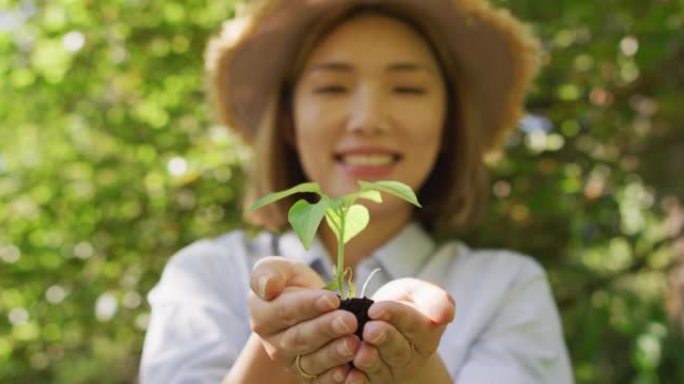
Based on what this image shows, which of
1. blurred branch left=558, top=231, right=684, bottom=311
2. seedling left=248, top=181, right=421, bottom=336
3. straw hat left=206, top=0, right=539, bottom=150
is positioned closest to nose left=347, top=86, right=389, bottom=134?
straw hat left=206, top=0, right=539, bottom=150

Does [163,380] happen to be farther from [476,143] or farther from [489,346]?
[476,143]

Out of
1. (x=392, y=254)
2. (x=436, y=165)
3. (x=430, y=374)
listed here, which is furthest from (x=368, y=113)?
(x=430, y=374)

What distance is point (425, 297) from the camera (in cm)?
87

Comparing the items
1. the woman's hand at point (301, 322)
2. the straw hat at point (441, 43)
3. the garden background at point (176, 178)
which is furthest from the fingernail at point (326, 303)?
the garden background at point (176, 178)

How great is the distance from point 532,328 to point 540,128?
851 millimetres

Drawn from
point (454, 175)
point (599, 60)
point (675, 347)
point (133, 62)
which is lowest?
point (675, 347)

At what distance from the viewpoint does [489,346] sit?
132cm

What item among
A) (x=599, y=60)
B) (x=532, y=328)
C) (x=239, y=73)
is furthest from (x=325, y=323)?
(x=599, y=60)

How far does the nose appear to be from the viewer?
135 cm

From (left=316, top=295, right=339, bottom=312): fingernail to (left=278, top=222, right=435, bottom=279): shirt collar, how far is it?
64 centimetres

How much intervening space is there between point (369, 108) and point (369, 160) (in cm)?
8

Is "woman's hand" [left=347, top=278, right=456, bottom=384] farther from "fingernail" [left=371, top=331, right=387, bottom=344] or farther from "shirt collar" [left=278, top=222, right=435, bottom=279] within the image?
"shirt collar" [left=278, top=222, right=435, bottom=279]

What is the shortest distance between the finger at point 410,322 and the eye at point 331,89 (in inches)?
24.1

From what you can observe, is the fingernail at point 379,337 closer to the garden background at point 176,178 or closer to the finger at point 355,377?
the finger at point 355,377
